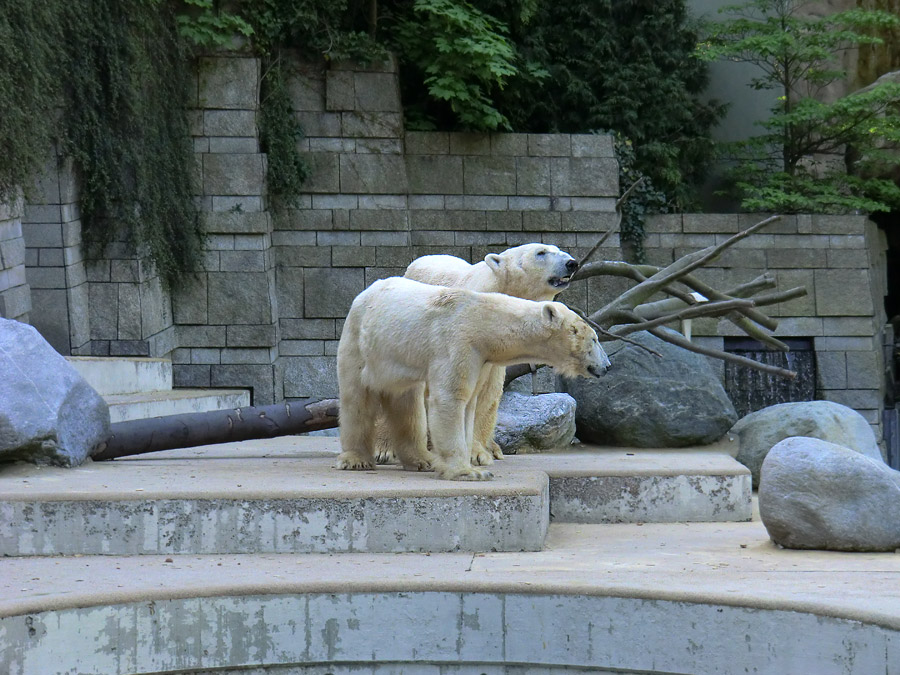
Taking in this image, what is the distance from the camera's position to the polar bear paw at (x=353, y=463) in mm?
5734

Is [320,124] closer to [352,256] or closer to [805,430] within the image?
[352,256]

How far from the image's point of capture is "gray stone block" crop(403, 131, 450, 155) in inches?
496

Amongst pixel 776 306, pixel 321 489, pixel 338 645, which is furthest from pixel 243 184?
pixel 338 645

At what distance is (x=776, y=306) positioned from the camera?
13.2 meters

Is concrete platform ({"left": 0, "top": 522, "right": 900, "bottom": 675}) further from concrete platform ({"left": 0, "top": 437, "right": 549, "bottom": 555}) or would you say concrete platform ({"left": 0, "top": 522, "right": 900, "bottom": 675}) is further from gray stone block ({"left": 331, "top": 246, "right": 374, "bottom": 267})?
gray stone block ({"left": 331, "top": 246, "right": 374, "bottom": 267})

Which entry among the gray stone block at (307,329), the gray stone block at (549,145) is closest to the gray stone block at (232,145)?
the gray stone block at (307,329)

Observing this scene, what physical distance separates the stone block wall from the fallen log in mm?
2789

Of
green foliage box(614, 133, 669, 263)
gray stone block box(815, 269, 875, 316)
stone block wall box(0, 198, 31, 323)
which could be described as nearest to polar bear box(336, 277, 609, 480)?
stone block wall box(0, 198, 31, 323)

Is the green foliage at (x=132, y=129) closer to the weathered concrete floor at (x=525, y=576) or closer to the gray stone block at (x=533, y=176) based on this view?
the gray stone block at (x=533, y=176)

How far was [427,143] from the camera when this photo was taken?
41.5 feet

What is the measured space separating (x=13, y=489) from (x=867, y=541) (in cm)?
389

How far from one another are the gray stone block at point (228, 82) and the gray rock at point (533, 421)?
486cm

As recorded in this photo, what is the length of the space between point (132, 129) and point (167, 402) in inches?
106

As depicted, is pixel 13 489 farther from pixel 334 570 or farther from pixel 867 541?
pixel 867 541
